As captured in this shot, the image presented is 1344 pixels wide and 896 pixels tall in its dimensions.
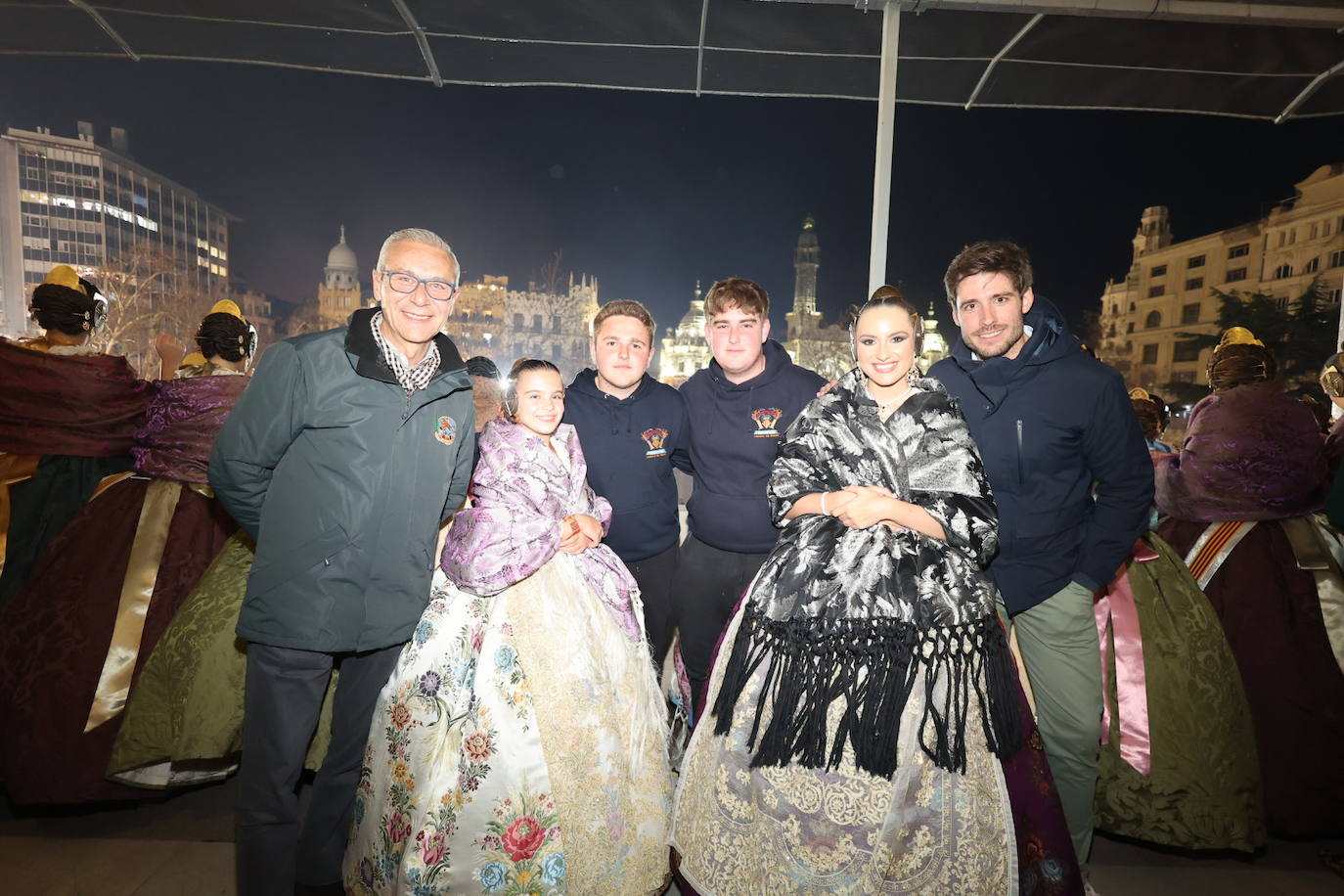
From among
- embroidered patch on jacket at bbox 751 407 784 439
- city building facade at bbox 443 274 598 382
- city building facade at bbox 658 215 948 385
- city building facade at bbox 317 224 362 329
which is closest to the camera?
embroidered patch on jacket at bbox 751 407 784 439

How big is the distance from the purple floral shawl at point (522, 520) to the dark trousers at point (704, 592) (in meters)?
0.35

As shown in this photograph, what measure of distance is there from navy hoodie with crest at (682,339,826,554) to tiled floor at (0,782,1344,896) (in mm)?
1854

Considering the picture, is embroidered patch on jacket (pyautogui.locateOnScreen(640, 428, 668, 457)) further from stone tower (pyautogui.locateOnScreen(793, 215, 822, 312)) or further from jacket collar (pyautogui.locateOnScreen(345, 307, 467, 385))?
stone tower (pyautogui.locateOnScreen(793, 215, 822, 312))

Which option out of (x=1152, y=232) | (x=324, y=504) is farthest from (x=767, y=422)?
(x=1152, y=232)

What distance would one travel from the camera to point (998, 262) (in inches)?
76.2

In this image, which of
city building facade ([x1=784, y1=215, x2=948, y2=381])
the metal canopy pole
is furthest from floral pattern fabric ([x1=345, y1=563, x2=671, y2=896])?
city building facade ([x1=784, y1=215, x2=948, y2=381])

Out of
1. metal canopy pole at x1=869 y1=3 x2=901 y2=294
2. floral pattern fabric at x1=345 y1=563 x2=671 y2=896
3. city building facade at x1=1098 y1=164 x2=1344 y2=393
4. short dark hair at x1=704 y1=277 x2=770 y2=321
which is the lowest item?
floral pattern fabric at x1=345 y1=563 x2=671 y2=896

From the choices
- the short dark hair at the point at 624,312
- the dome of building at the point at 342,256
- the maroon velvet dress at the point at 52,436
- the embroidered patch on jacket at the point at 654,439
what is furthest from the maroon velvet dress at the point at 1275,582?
the dome of building at the point at 342,256

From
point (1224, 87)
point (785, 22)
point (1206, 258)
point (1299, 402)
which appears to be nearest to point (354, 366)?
point (785, 22)

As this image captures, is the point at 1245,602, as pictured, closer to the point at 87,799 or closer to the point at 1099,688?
the point at 1099,688

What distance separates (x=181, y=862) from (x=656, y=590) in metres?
2.00

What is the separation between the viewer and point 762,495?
2463mm

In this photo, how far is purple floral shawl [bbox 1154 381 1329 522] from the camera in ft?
8.50

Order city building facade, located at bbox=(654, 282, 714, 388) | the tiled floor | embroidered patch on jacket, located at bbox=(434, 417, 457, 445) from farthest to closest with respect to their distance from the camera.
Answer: city building facade, located at bbox=(654, 282, 714, 388)
the tiled floor
embroidered patch on jacket, located at bbox=(434, 417, 457, 445)
